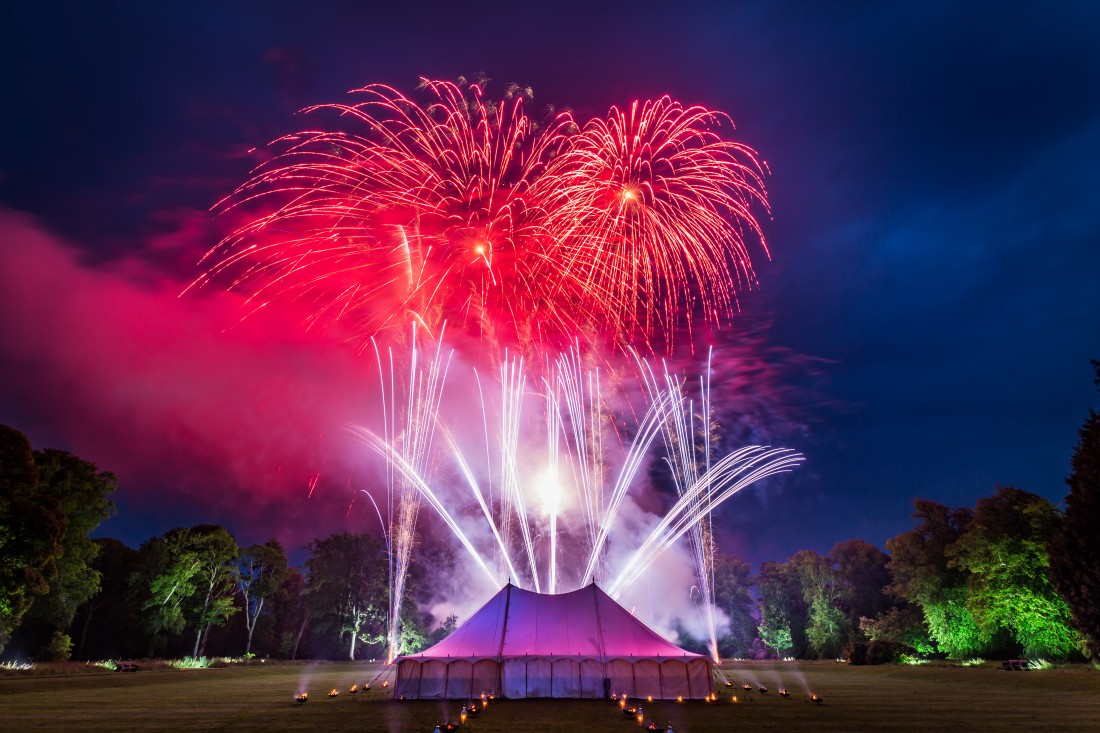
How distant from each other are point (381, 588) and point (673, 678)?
46.7 metres

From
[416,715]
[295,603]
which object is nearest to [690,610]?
[295,603]

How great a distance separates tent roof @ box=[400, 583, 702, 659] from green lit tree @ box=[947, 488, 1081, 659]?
28208 mm

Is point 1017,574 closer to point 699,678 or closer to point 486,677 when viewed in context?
point 699,678

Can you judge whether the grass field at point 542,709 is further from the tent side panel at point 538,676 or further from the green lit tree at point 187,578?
the green lit tree at point 187,578

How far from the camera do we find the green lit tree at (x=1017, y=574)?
126ft

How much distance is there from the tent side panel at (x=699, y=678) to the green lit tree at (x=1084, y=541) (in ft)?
73.1

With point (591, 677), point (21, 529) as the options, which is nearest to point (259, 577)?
point (21, 529)

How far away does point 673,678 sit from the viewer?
23266mm

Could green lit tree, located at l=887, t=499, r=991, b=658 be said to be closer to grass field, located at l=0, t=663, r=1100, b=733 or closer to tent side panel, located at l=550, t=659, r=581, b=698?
grass field, located at l=0, t=663, r=1100, b=733

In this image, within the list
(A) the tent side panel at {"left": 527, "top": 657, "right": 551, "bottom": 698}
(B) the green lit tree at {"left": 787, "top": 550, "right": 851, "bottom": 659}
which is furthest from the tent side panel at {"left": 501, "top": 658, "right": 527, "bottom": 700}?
(B) the green lit tree at {"left": 787, "top": 550, "right": 851, "bottom": 659}

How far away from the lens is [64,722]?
16.3 meters

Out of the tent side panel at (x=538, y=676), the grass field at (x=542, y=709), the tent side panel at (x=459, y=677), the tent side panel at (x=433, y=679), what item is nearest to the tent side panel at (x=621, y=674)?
the grass field at (x=542, y=709)

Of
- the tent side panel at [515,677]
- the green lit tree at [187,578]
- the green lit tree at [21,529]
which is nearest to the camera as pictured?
the tent side panel at [515,677]

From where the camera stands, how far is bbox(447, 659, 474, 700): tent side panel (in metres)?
23.5
